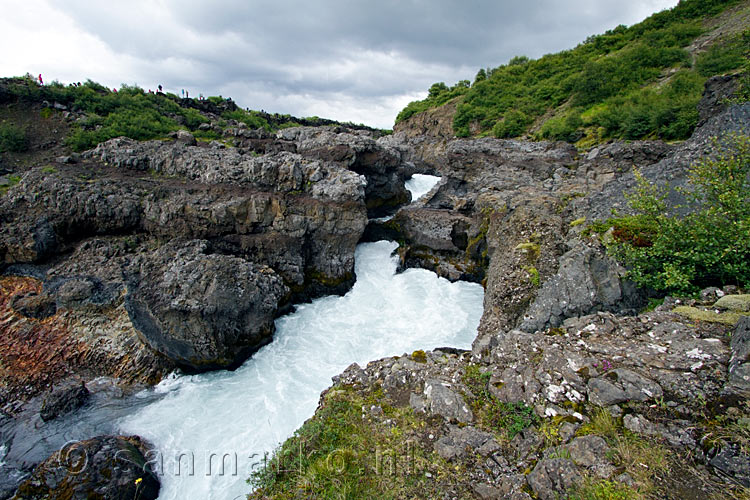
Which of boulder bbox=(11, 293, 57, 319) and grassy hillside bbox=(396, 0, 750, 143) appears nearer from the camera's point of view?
boulder bbox=(11, 293, 57, 319)

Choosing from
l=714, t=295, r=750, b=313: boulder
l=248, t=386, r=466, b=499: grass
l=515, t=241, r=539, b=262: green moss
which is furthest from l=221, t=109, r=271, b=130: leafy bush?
l=714, t=295, r=750, b=313: boulder

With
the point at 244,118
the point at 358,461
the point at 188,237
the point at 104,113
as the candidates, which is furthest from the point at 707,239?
the point at 244,118

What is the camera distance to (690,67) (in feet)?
87.2

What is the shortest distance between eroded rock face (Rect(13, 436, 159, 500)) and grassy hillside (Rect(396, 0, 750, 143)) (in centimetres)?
2808

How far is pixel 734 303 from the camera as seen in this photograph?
201 inches

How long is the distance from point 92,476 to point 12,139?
83.5ft

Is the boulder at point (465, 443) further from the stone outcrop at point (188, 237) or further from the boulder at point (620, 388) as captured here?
the stone outcrop at point (188, 237)

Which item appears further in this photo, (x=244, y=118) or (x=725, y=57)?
(x=244, y=118)

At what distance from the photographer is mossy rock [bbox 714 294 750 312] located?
5004mm

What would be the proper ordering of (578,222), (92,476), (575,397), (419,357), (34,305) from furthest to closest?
(34,305), (578,222), (419,357), (92,476), (575,397)

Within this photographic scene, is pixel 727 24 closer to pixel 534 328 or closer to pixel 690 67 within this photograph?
pixel 690 67

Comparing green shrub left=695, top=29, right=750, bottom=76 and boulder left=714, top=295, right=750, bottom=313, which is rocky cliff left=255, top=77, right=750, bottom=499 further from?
green shrub left=695, top=29, right=750, bottom=76

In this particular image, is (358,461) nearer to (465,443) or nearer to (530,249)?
(465,443)

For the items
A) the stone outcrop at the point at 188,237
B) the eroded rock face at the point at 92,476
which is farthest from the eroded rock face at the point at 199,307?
the eroded rock face at the point at 92,476
